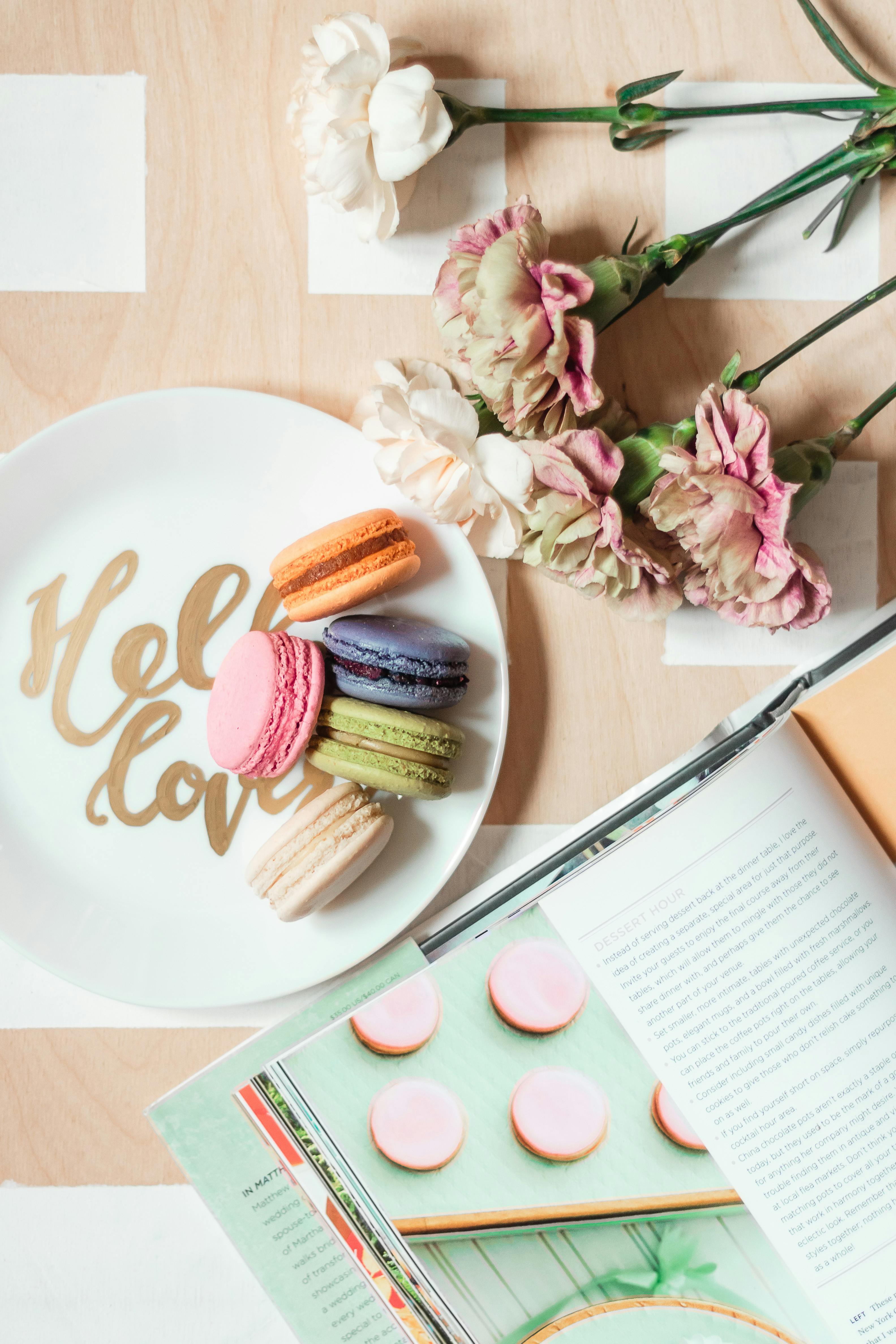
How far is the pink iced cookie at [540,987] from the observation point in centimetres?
51

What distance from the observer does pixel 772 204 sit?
0.52m

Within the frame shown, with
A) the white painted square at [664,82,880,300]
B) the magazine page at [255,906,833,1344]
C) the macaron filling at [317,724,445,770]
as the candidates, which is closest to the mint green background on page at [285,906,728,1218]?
the magazine page at [255,906,833,1344]

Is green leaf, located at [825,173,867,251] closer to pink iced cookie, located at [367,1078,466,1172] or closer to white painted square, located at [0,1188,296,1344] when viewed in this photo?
pink iced cookie, located at [367,1078,466,1172]

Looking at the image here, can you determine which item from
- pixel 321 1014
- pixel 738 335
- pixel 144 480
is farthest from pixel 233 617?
pixel 738 335

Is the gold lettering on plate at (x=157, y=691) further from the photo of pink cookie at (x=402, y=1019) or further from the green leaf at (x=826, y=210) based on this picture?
the green leaf at (x=826, y=210)

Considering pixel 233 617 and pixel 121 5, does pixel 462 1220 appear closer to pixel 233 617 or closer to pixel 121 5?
pixel 233 617

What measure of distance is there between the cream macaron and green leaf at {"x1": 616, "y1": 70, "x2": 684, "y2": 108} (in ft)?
1.37

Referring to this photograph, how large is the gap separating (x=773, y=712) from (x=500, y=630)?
0.17 meters

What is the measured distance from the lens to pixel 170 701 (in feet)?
1.87

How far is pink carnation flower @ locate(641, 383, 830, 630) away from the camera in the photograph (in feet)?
1.43

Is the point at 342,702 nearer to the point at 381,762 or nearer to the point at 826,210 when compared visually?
the point at 381,762

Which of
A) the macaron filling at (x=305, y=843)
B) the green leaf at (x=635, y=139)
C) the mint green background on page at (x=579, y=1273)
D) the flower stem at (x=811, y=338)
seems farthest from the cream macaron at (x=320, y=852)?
the green leaf at (x=635, y=139)

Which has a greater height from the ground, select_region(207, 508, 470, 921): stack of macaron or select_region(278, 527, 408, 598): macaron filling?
select_region(278, 527, 408, 598): macaron filling

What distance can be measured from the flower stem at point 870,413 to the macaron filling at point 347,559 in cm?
26
